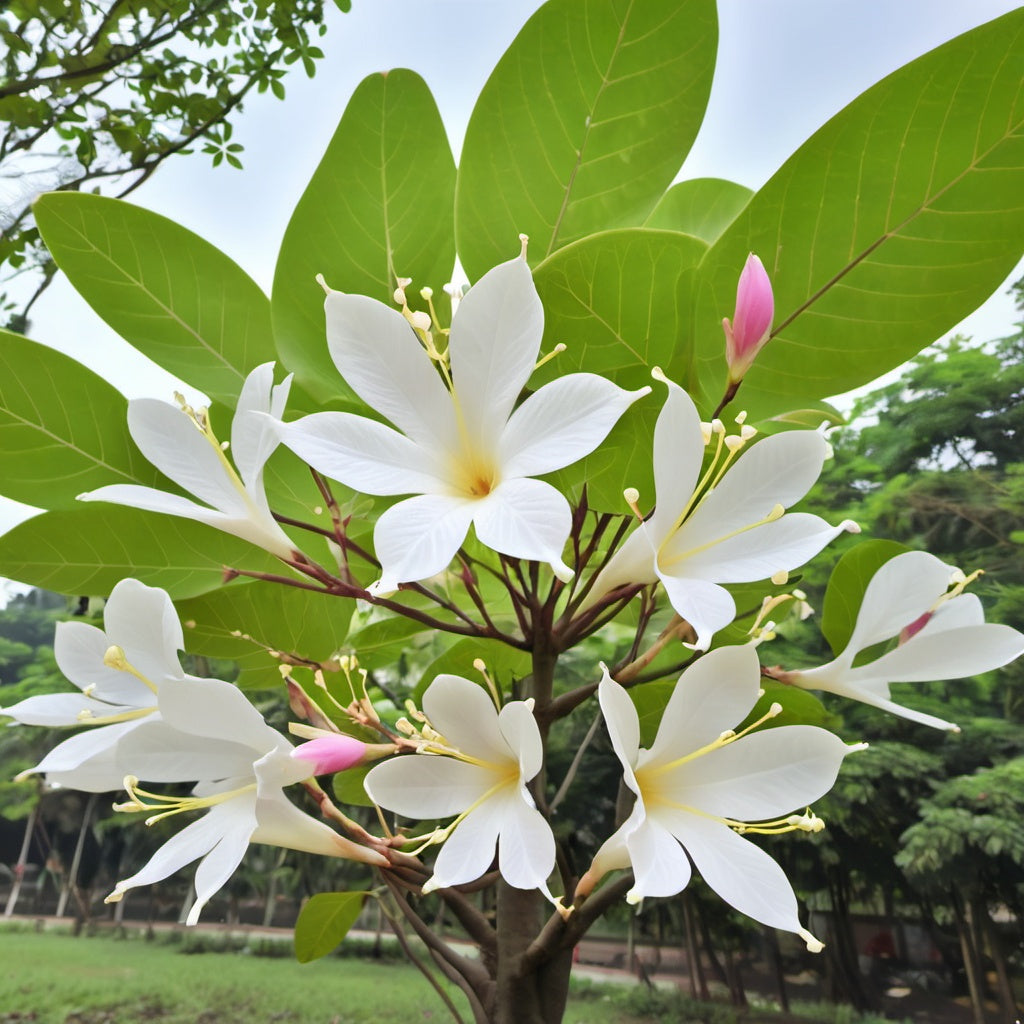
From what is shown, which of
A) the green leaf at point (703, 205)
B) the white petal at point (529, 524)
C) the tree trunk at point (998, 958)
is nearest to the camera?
the white petal at point (529, 524)

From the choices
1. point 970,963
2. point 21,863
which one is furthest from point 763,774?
point 21,863

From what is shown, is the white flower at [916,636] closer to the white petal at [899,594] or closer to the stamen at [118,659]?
the white petal at [899,594]

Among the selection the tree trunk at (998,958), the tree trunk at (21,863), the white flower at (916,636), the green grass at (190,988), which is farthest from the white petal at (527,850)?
the tree trunk at (21,863)

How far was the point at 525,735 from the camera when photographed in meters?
0.18

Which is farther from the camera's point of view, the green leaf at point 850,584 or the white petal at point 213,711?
the green leaf at point 850,584

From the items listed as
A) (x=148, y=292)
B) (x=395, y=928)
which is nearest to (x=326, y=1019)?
(x=395, y=928)

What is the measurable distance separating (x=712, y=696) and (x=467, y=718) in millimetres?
57

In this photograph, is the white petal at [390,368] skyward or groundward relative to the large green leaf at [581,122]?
groundward

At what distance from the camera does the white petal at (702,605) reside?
17 centimetres

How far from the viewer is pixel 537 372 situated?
242 millimetres

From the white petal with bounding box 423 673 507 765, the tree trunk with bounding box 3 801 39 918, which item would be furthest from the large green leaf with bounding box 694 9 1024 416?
the tree trunk with bounding box 3 801 39 918

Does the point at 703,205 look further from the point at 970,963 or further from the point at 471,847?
the point at 970,963

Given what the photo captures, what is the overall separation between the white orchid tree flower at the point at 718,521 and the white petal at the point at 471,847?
6cm

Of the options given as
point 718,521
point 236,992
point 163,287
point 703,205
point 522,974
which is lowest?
point 236,992
